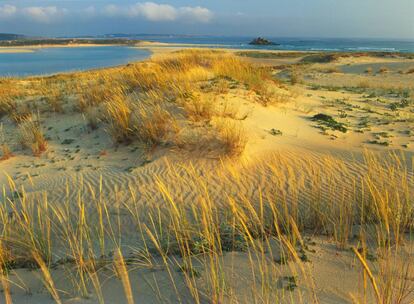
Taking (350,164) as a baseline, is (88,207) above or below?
below

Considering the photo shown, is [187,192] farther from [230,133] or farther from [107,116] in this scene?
[107,116]

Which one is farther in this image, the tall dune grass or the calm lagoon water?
the calm lagoon water

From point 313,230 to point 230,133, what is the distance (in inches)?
98.0

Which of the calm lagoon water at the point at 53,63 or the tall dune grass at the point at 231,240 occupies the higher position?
the calm lagoon water at the point at 53,63

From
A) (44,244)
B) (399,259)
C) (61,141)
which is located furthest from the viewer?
(61,141)

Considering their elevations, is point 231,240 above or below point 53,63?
below

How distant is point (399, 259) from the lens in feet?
9.17

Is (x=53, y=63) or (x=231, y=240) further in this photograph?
(x=53, y=63)

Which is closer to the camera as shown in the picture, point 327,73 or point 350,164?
point 350,164

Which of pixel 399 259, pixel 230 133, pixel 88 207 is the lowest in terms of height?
pixel 88 207

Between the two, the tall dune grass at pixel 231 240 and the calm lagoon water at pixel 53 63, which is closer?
the tall dune grass at pixel 231 240

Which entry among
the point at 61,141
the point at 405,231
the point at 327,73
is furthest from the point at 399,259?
the point at 327,73

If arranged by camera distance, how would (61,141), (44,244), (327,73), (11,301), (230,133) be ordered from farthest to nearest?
(327,73), (61,141), (230,133), (44,244), (11,301)

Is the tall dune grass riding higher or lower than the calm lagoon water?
lower
